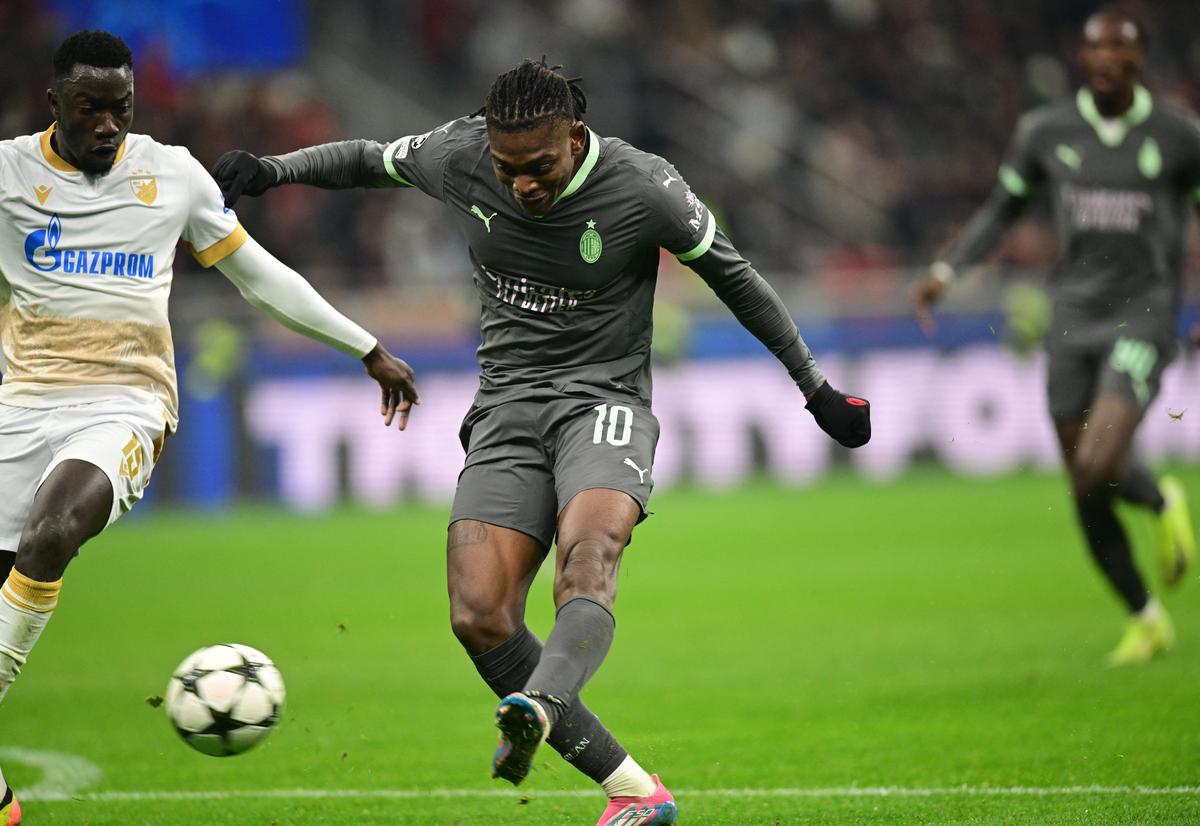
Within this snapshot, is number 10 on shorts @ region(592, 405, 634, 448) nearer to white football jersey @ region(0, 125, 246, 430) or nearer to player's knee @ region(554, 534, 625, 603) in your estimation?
player's knee @ region(554, 534, 625, 603)

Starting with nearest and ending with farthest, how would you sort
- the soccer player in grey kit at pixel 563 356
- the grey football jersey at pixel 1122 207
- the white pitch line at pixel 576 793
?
the soccer player in grey kit at pixel 563 356
the white pitch line at pixel 576 793
the grey football jersey at pixel 1122 207

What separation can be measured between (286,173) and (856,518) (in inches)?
398

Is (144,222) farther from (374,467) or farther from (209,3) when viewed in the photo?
(209,3)

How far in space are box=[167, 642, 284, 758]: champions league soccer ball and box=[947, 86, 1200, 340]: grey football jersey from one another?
472 centimetres

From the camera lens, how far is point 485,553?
5098 mm

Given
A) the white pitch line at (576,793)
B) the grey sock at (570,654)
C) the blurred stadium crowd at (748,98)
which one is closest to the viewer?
the grey sock at (570,654)

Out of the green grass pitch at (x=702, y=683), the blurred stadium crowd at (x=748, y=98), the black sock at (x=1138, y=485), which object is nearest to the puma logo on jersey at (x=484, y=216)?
the green grass pitch at (x=702, y=683)

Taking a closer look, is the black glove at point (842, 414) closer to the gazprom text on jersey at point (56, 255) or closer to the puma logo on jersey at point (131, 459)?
the puma logo on jersey at point (131, 459)

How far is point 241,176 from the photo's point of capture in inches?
220

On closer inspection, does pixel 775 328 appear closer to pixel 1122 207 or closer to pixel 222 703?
pixel 222 703

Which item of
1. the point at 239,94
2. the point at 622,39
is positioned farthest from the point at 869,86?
the point at 239,94

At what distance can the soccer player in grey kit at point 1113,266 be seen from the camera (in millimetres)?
8102

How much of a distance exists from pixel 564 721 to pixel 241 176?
6.89ft

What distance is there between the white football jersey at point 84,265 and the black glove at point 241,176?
0.08 metres
